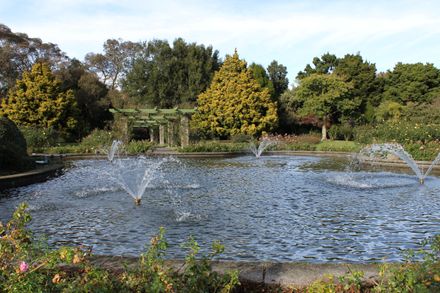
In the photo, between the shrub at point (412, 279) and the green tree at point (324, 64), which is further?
the green tree at point (324, 64)

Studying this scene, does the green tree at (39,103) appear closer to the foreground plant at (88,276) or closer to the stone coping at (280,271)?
the stone coping at (280,271)

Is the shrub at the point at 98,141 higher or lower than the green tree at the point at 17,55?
lower

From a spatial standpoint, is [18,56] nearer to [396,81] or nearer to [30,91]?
[30,91]

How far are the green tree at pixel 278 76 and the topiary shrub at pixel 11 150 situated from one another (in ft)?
93.7

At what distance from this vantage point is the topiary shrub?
11.5m

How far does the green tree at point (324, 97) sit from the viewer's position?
30325mm

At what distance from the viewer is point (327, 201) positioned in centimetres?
795

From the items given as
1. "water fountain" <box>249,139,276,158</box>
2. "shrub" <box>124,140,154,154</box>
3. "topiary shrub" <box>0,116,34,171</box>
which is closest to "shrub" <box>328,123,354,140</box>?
"water fountain" <box>249,139,276,158</box>

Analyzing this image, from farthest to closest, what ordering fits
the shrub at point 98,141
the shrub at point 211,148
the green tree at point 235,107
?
1. the green tree at point 235,107
2. the shrub at point 98,141
3. the shrub at point 211,148

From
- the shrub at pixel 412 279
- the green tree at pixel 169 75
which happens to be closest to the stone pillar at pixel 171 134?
the green tree at pixel 169 75

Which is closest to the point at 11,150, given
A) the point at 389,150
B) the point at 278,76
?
the point at 389,150

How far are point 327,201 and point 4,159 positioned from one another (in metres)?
8.94

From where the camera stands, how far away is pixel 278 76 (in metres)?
38.9

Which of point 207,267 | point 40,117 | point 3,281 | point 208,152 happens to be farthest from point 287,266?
point 40,117
